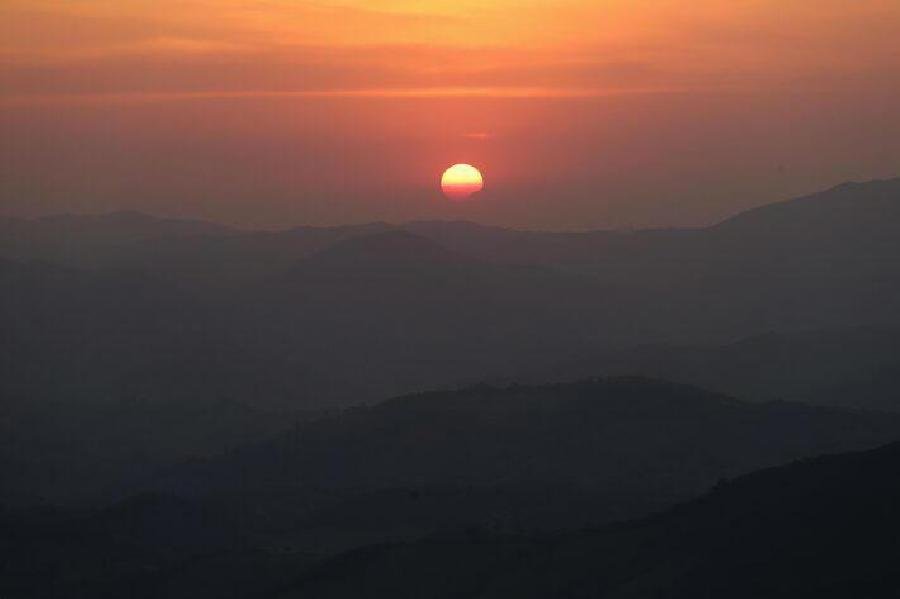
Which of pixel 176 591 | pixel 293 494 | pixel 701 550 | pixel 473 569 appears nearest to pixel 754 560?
pixel 701 550

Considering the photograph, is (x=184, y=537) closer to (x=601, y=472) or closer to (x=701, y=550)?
(x=601, y=472)

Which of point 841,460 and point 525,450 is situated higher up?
point 525,450

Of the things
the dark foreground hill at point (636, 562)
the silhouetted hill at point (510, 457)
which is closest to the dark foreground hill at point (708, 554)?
the dark foreground hill at point (636, 562)

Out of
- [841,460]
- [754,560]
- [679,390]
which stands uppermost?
[679,390]

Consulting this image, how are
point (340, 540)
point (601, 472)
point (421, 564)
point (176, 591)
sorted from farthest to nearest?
point (601, 472), point (340, 540), point (176, 591), point (421, 564)

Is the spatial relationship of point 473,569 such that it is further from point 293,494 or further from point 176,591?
point 293,494

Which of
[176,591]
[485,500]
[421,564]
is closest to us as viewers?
[421,564]

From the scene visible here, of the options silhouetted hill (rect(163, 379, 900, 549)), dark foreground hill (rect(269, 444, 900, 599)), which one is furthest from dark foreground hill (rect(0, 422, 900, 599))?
silhouetted hill (rect(163, 379, 900, 549))

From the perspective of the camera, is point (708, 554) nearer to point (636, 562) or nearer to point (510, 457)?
point (636, 562)

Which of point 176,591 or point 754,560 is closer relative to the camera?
point 754,560
